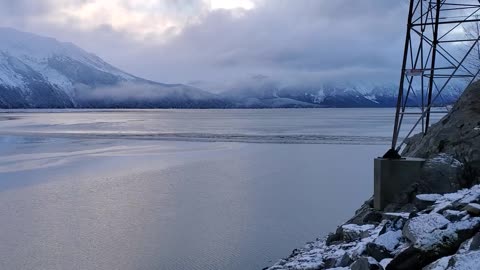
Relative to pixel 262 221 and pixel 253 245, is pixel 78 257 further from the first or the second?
pixel 262 221

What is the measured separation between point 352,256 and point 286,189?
39.1ft

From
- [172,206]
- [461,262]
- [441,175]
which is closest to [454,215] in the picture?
[461,262]

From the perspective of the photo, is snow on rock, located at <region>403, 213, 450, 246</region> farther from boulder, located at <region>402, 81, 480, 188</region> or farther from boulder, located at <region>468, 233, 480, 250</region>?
boulder, located at <region>402, 81, 480, 188</region>

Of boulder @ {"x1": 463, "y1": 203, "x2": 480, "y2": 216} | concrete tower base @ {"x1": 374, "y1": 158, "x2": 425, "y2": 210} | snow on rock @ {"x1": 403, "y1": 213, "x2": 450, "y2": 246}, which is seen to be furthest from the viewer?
concrete tower base @ {"x1": 374, "y1": 158, "x2": 425, "y2": 210}

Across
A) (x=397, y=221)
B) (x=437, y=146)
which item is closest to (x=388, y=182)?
(x=437, y=146)

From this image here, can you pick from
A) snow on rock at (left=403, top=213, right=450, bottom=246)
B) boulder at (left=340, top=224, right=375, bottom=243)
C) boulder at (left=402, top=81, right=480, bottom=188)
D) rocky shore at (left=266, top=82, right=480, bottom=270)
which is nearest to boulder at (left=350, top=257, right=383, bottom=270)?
rocky shore at (left=266, top=82, right=480, bottom=270)

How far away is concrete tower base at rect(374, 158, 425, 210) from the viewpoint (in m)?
9.00

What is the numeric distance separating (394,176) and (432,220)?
3058 mm

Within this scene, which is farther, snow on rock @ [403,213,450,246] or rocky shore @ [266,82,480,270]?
snow on rock @ [403,213,450,246]

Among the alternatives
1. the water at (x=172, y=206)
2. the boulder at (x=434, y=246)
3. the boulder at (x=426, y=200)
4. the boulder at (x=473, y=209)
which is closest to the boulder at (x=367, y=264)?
the boulder at (x=434, y=246)

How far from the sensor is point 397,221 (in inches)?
274

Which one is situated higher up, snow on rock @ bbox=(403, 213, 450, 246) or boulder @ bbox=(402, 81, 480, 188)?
boulder @ bbox=(402, 81, 480, 188)

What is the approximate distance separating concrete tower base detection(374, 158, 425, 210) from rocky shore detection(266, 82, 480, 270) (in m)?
0.12

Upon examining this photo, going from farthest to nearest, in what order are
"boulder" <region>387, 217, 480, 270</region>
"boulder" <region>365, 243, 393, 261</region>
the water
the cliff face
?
the water
the cliff face
"boulder" <region>365, 243, 393, 261</region>
"boulder" <region>387, 217, 480, 270</region>
